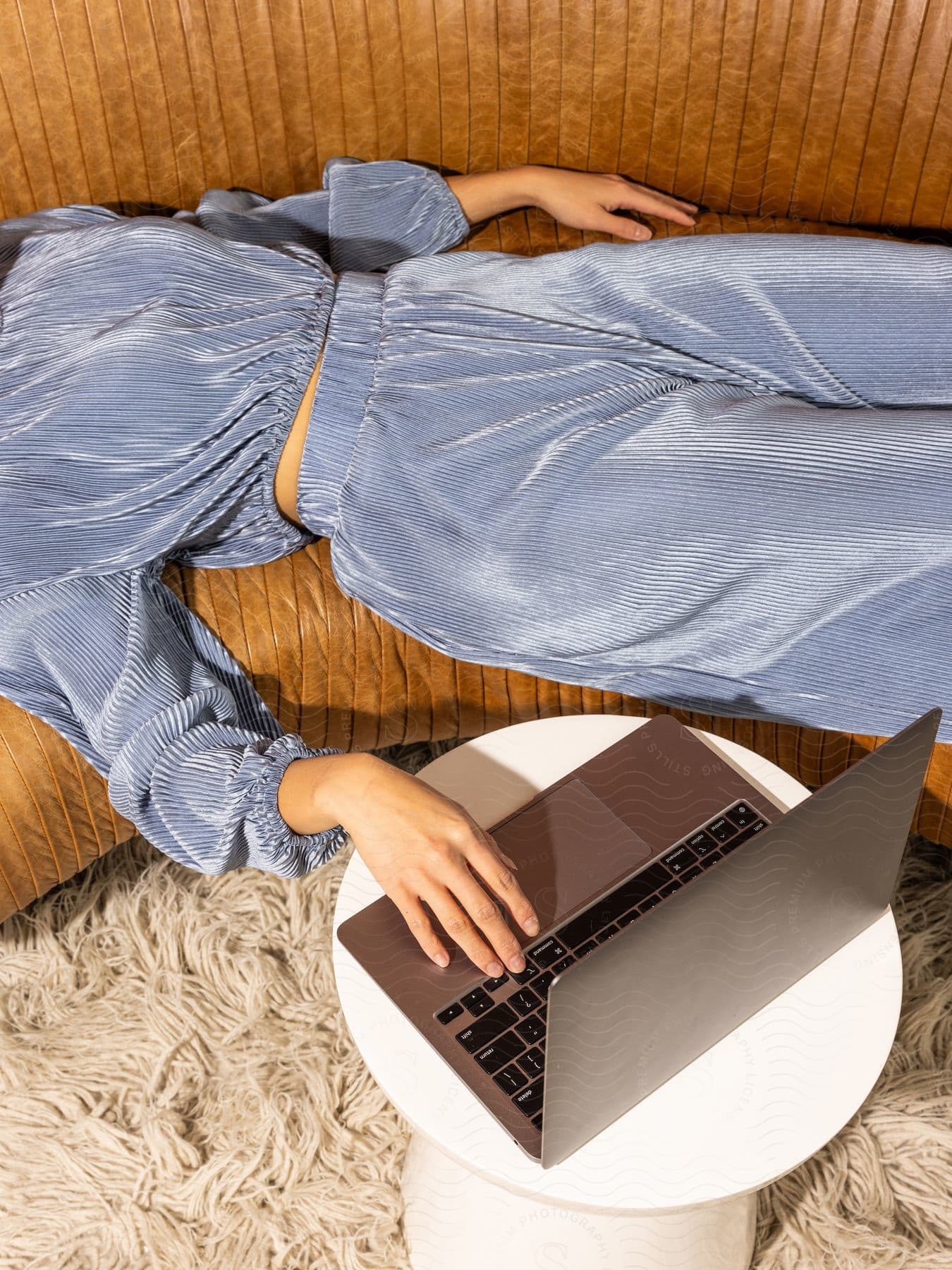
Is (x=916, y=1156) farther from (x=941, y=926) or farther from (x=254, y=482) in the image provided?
(x=254, y=482)

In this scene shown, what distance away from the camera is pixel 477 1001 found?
0.91 meters

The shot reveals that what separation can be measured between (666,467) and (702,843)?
1.08ft

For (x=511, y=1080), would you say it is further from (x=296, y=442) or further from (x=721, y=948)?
(x=296, y=442)

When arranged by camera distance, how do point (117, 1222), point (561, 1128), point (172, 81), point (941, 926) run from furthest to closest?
point (172, 81)
point (941, 926)
point (117, 1222)
point (561, 1128)

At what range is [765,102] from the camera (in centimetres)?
152

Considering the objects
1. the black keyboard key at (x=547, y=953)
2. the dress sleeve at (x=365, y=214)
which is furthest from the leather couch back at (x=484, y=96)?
the black keyboard key at (x=547, y=953)

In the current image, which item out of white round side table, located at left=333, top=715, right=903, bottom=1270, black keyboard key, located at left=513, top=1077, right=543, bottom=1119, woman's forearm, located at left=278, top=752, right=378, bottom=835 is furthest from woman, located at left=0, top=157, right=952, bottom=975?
black keyboard key, located at left=513, top=1077, right=543, bottom=1119

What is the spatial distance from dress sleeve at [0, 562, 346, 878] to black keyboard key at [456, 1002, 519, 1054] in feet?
0.72

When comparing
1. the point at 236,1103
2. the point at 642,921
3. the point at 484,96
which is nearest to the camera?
the point at 642,921

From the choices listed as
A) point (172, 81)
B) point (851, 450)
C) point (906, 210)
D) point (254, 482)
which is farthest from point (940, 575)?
point (172, 81)

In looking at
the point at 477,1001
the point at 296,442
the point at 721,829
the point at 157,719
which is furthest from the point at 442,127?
the point at 477,1001

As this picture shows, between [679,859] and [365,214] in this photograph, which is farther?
[365,214]

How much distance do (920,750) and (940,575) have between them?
0.25 m

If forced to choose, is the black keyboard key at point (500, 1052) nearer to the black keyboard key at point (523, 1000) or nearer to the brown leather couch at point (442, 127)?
the black keyboard key at point (523, 1000)
